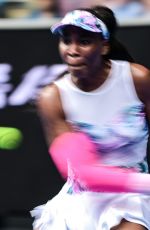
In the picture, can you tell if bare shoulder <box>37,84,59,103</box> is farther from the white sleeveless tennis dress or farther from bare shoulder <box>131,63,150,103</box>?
bare shoulder <box>131,63,150,103</box>

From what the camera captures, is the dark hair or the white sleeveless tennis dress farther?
the dark hair

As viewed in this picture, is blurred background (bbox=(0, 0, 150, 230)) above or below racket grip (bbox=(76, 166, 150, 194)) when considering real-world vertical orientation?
below

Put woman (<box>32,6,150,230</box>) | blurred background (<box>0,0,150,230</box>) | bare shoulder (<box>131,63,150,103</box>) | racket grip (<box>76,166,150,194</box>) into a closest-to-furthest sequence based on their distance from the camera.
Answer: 1. racket grip (<box>76,166,150,194</box>)
2. woman (<box>32,6,150,230</box>)
3. bare shoulder (<box>131,63,150,103</box>)
4. blurred background (<box>0,0,150,230</box>)

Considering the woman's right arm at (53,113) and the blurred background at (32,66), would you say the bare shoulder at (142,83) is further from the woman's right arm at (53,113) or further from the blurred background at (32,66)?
the blurred background at (32,66)

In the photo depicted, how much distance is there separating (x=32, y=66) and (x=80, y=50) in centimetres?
137

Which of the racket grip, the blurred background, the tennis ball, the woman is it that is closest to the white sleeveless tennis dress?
the woman

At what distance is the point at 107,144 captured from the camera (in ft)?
8.13

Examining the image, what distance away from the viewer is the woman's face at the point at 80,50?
246 centimetres

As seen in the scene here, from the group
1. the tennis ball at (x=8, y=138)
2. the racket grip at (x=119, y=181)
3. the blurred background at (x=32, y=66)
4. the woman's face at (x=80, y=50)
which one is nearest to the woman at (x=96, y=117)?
the woman's face at (x=80, y=50)

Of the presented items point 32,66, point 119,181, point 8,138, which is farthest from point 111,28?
point 32,66

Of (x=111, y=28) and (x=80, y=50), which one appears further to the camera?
(x=111, y=28)

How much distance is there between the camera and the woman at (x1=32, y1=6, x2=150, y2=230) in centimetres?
246

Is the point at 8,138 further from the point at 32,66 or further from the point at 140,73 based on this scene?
the point at 32,66

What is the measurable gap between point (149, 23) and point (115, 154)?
4.20ft
